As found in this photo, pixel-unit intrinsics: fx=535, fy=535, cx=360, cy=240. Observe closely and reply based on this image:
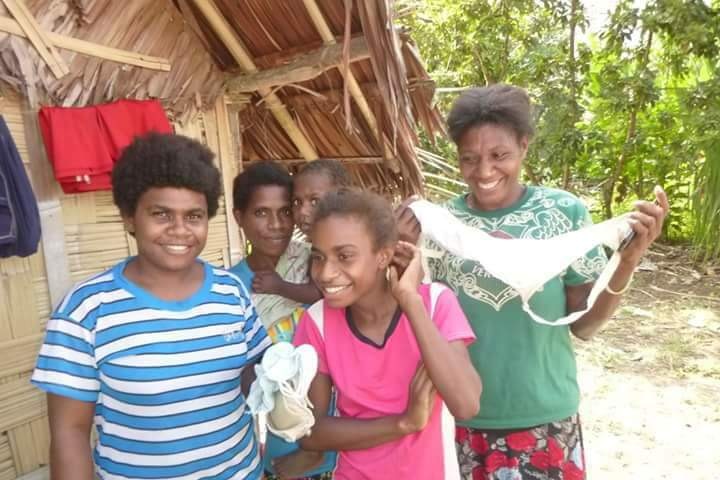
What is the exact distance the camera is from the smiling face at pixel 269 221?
6.70ft

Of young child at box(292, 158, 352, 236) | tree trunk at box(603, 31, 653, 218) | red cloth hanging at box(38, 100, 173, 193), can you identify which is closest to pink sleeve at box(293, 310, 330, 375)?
young child at box(292, 158, 352, 236)

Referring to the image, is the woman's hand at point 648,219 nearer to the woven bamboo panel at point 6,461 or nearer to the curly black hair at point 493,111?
the curly black hair at point 493,111

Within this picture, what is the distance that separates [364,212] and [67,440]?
0.96 m

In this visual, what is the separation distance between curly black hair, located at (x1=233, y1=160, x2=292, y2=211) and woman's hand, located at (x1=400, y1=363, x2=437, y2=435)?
1022 mm

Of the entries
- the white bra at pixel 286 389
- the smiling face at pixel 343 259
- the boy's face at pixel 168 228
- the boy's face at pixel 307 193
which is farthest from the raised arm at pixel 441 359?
the boy's face at pixel 307 193

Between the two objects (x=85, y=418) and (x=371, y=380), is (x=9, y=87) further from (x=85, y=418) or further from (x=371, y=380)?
(x=371, y=380)

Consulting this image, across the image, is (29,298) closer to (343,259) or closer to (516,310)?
(343,259)

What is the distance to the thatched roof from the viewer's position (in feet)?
8.16

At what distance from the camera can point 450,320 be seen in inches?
58.6

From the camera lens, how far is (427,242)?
1819mm

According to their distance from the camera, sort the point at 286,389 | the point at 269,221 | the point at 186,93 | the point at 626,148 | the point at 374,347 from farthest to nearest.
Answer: the point at 626,148 → the point at 186,93 → the point at 269,221 → the point at 374,347 → the point at 286,389

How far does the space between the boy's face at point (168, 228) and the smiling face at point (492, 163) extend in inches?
34.6

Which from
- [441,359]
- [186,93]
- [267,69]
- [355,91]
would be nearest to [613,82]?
[355,91]

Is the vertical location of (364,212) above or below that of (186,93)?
below
